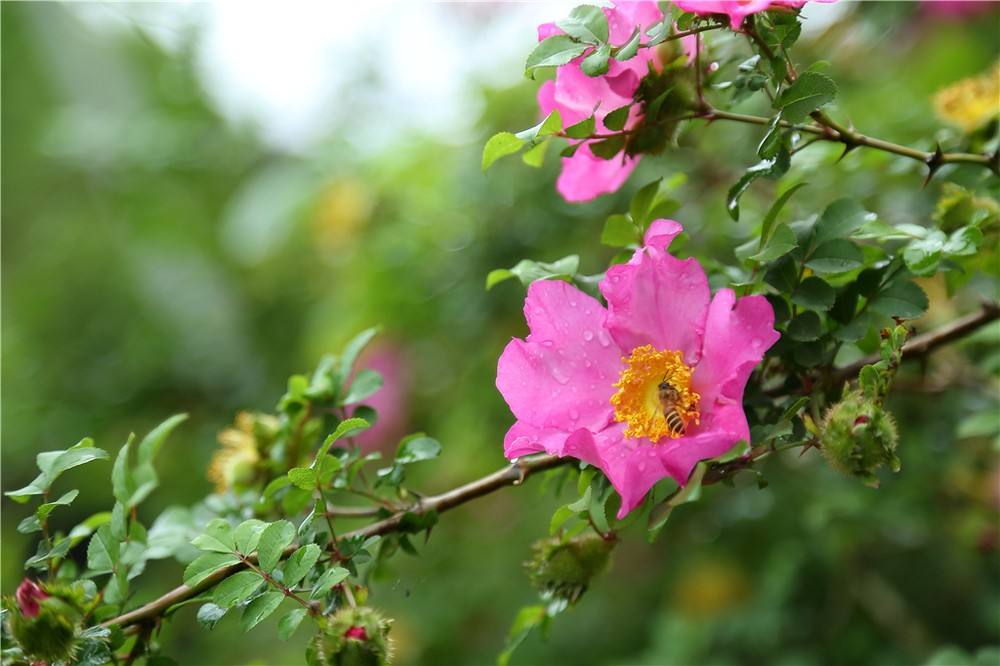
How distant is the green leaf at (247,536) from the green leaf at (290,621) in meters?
0.04

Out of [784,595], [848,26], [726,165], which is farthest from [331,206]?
[784,595]

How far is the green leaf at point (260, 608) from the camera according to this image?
0.51 metres

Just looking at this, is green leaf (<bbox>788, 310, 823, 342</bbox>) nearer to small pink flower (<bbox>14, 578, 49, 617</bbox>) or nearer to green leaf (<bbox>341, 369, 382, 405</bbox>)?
green leaf (<bbox>341, 369, 382, 405</bbox>)

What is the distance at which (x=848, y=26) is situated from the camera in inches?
47.4

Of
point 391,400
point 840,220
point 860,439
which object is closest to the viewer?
point 860,439

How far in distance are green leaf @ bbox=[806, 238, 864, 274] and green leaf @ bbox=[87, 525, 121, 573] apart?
47 cm

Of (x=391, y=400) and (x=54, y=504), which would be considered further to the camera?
(x=391, y=400)

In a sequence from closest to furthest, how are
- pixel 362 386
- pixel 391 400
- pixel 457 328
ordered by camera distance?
1. pixel 362 386
2. pixel 457 328
3. pixel 391 400

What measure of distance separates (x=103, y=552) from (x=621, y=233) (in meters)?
0.40

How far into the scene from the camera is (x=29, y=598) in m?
0.51

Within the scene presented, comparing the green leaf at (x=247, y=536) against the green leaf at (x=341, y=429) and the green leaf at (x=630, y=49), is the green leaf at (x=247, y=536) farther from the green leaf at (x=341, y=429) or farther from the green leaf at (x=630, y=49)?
the green leaf at (x=630, y=49)

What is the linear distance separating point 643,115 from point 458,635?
3.57ft

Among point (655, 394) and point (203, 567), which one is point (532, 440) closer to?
point (655, 394)

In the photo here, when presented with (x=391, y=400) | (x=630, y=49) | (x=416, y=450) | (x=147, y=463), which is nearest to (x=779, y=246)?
(x=630, y=49)
